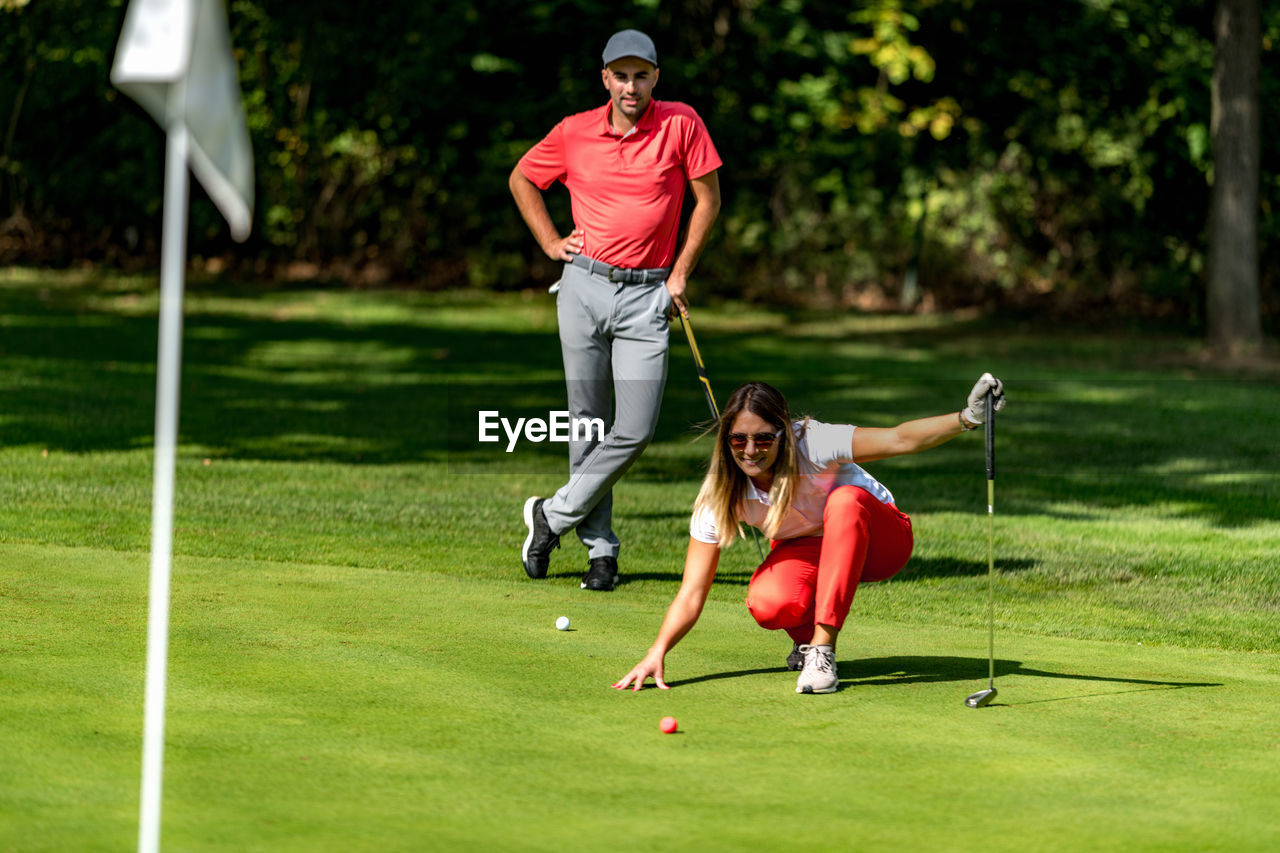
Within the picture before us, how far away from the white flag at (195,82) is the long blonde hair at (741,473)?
6.58 ft

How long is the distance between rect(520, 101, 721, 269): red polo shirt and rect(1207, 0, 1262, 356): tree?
13674 millimetres

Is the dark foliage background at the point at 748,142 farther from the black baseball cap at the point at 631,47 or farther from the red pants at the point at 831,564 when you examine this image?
the red pants at the point at 831,564

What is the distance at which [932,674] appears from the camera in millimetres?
5684

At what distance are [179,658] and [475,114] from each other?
2144cm

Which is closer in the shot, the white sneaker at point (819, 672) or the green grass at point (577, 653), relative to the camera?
the green grass at point (577, 653)

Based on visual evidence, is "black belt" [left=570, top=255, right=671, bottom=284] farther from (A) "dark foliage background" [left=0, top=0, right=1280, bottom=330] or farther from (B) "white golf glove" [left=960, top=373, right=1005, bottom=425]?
(A) "dark foliage background" [left=0, top=0, right=1280, bottom=330]

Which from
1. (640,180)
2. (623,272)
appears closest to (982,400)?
(623,272)

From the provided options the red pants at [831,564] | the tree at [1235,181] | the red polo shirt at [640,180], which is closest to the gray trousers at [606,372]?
the red polo shirt at [640,180]

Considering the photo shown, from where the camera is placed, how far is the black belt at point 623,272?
23.9 ft

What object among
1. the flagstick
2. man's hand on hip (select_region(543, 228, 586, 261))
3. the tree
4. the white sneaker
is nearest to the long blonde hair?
the white sneaker

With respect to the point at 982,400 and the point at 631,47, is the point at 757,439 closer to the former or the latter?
the point at 982,400

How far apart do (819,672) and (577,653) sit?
3.10ft

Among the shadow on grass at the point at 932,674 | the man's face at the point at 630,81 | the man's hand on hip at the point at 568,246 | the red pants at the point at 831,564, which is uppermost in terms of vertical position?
the man's face at the point at 630,81

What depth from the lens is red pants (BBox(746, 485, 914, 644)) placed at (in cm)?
538
